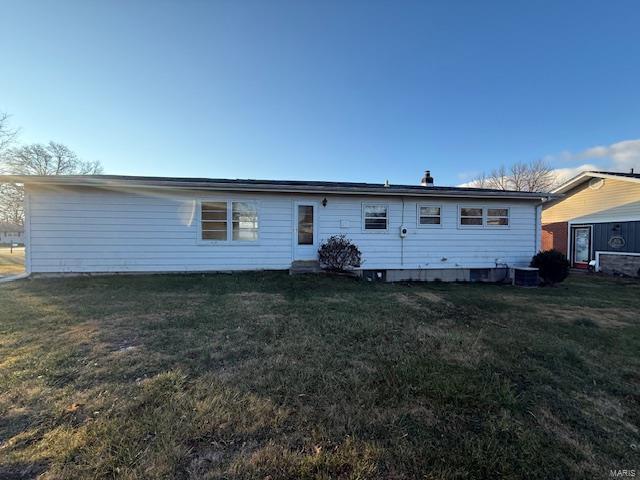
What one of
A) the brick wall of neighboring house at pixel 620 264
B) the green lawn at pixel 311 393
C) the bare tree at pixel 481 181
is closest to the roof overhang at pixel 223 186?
the green lawn at pixel 311 393

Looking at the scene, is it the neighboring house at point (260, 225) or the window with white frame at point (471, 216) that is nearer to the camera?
the neighboring house at point (260, 225)

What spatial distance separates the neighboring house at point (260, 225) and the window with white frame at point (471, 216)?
0.11ft

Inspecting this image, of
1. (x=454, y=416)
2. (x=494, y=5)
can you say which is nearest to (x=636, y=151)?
(x=494, y=5)

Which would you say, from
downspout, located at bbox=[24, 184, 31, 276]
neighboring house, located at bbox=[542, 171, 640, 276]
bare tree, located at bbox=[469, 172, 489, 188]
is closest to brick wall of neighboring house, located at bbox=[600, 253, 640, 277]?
neighboring house, located at bbox=[542, 171, 640, 276]

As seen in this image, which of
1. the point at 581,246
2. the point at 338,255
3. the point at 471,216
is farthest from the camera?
the point at 581,246

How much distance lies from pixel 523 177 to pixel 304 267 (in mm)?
33765

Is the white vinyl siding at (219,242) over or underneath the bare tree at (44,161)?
underneath

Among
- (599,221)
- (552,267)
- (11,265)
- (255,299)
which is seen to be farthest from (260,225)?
(599,221)

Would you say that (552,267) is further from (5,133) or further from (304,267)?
(5,133)

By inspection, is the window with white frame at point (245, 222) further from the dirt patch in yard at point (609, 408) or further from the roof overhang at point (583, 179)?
the roof overhang at point (583, 179)

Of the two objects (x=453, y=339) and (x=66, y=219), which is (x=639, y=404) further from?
(x=66, y=219)

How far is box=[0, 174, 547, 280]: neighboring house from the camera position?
798cm

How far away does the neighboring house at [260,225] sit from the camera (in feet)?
26.2

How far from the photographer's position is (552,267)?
8.85 meters
